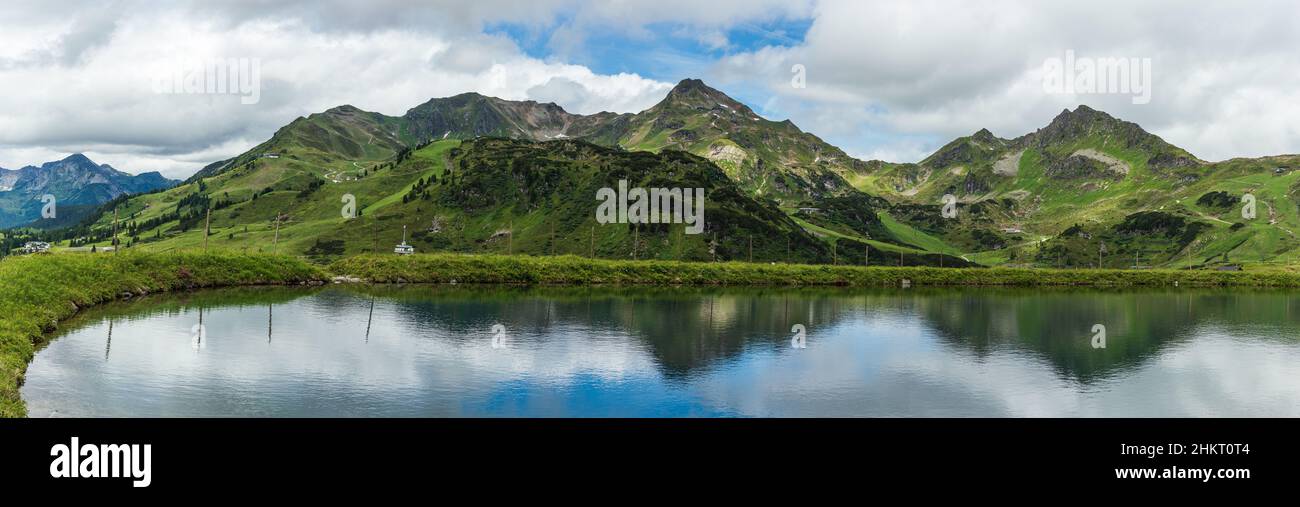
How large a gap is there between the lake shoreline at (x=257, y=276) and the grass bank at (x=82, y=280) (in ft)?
0.41

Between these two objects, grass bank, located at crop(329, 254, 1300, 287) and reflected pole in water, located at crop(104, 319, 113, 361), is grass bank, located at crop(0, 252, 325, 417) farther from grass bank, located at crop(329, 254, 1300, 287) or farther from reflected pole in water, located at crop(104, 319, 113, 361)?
grass bank, located at crop(329, 254, 1300, 287)

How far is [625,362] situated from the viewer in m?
56.4

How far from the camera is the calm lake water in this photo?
41.6m

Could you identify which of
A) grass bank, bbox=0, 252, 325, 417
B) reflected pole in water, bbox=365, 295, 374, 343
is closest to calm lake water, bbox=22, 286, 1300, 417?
reflected pole in water, bbox=365, 295, 374, 343

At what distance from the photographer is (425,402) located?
40.4 meters

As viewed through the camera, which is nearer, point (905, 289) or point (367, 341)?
point (367, 341)

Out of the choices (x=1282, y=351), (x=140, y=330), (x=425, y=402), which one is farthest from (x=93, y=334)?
(x=1282, y=351)

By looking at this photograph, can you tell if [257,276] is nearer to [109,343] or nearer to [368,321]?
[368,321]

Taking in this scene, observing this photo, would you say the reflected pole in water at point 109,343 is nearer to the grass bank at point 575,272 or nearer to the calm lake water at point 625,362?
the calm lake water at point 625,362

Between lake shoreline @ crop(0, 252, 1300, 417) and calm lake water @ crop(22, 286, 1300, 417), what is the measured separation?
307 cm
